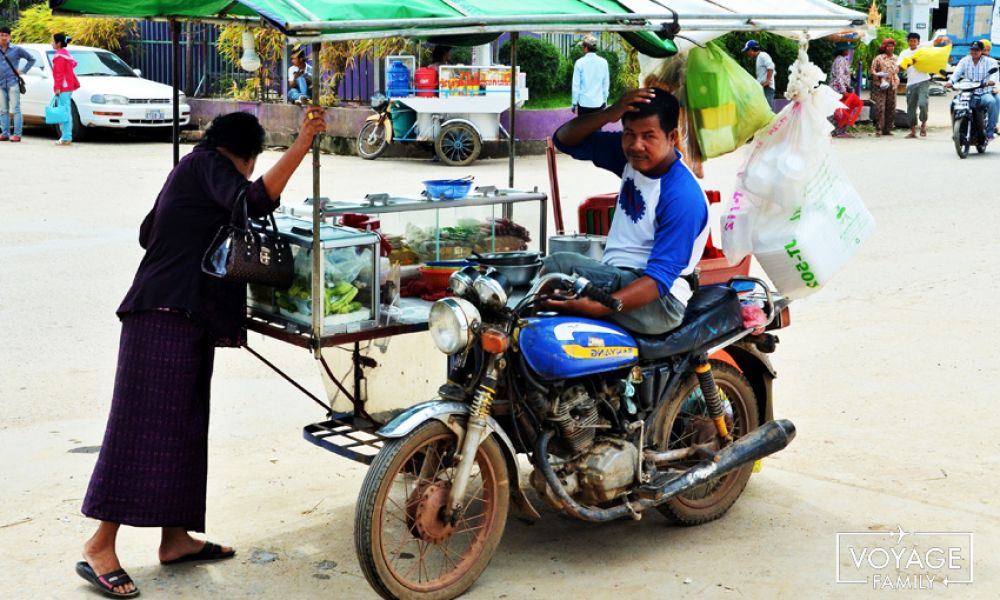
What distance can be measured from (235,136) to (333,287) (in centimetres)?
58

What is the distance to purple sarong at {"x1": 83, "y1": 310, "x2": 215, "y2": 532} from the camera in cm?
390

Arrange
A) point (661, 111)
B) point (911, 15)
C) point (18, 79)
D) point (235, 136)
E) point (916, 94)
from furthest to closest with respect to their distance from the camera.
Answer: point (911, 15), point (916, 94), point (18, 79), point (661, 111), point (235, 136)

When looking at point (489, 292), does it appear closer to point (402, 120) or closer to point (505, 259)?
point (505, 259)

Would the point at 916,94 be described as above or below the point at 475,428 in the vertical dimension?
above

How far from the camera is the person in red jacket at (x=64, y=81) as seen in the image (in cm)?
1755

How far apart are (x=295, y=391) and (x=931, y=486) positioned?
120 inches

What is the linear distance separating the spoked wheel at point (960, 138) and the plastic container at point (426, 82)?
287 inches

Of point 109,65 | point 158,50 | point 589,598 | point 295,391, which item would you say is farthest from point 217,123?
point 158,50

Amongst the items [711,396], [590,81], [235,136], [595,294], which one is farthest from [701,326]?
[590,81]

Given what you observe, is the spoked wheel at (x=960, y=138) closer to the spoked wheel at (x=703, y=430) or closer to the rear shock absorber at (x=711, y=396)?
the spoked wheel at (x=703, y=430)

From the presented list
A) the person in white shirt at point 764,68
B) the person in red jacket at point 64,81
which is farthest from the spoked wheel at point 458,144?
the person in white shirt at point 764,68

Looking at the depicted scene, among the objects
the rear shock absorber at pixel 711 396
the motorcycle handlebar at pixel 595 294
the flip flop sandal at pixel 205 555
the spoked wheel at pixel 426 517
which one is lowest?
the flip flop sandal at pixel 205 555

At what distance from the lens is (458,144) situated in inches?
642

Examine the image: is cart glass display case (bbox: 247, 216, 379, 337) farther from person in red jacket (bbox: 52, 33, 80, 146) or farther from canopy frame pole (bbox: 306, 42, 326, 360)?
person in red jacket (bbox: 52, 33, 80, 146)
